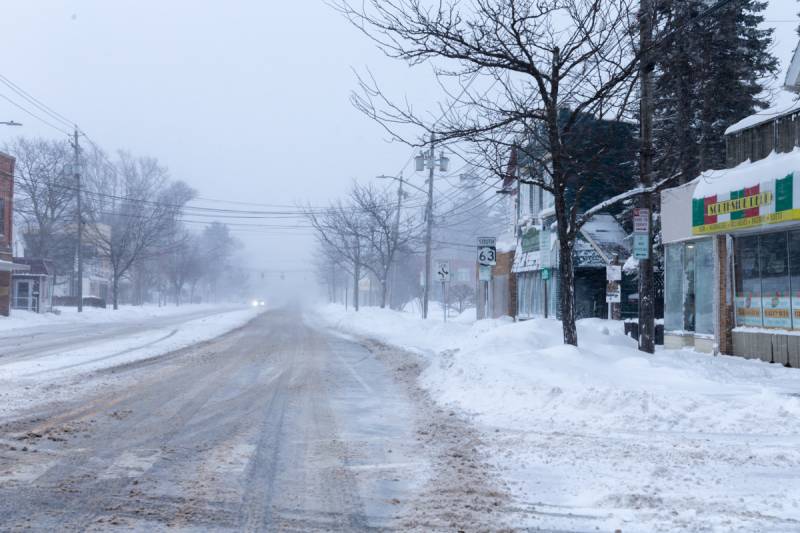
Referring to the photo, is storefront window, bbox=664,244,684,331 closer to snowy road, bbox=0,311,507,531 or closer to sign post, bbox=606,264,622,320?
sign post, bbox=606,264,622,320

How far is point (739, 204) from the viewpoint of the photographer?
53.5ft

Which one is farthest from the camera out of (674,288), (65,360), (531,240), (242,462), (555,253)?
(531,240)

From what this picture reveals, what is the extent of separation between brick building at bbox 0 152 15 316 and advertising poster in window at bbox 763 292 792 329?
3817 centimetres

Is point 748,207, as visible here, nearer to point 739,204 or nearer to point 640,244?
point 739,204

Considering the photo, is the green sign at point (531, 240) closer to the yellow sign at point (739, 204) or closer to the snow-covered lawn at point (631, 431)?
the yellow sign at point (739, 204)

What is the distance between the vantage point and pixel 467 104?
1449 cm

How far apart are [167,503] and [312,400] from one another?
617cm

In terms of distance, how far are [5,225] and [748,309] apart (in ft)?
134

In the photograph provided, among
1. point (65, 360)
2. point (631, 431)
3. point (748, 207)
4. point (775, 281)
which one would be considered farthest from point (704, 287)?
point (65, 360)

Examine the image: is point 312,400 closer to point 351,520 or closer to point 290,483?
point 290,483

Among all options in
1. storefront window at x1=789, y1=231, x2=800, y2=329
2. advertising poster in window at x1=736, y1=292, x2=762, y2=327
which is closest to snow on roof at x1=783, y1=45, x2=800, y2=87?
storefront window at x1=789, y1=231, x2=800, y2=329

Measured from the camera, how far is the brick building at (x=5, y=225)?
4266cm

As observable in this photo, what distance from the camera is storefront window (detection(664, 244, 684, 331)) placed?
65.3ft

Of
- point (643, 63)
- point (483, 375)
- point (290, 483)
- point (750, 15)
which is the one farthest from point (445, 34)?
point (750, 15)
